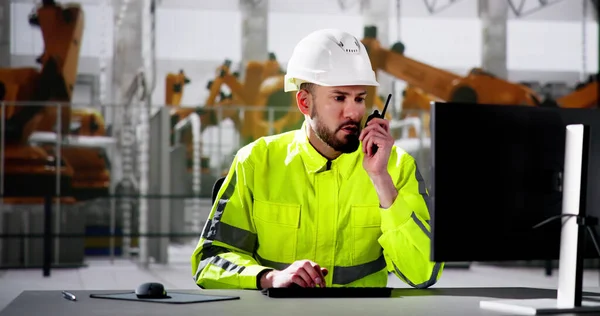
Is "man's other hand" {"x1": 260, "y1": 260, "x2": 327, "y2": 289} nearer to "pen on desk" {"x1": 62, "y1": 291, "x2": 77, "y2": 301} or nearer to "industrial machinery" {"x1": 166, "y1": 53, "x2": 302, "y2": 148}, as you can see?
"pen on desk" {"x1": 62, "y1": 291, "x2": 77, "y2": 301}

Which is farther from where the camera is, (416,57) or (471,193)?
(416,57)

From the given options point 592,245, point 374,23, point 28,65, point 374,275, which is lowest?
point 374,275

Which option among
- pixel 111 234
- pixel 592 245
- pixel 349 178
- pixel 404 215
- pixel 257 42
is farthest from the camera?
pixel 257 42

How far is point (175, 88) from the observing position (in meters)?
8.40

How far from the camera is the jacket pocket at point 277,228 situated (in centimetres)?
233

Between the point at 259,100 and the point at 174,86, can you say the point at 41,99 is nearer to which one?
the point at 174,86

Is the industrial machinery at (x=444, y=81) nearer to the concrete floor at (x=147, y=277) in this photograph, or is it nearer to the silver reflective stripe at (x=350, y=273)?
the concrete floor at (x=147, y=277)

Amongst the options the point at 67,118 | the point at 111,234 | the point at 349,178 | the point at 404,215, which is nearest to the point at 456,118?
the point at 404,215

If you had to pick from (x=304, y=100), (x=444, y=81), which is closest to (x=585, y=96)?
(x=444, y=81)

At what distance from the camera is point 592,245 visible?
5.78ft

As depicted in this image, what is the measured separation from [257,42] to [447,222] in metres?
7.14

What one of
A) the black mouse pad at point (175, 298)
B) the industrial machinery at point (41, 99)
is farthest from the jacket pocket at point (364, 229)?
the industrial machinery at point (41, 99)

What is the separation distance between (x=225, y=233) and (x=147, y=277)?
16.4ft

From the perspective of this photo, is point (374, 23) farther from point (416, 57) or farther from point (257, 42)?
point (257, 42)
